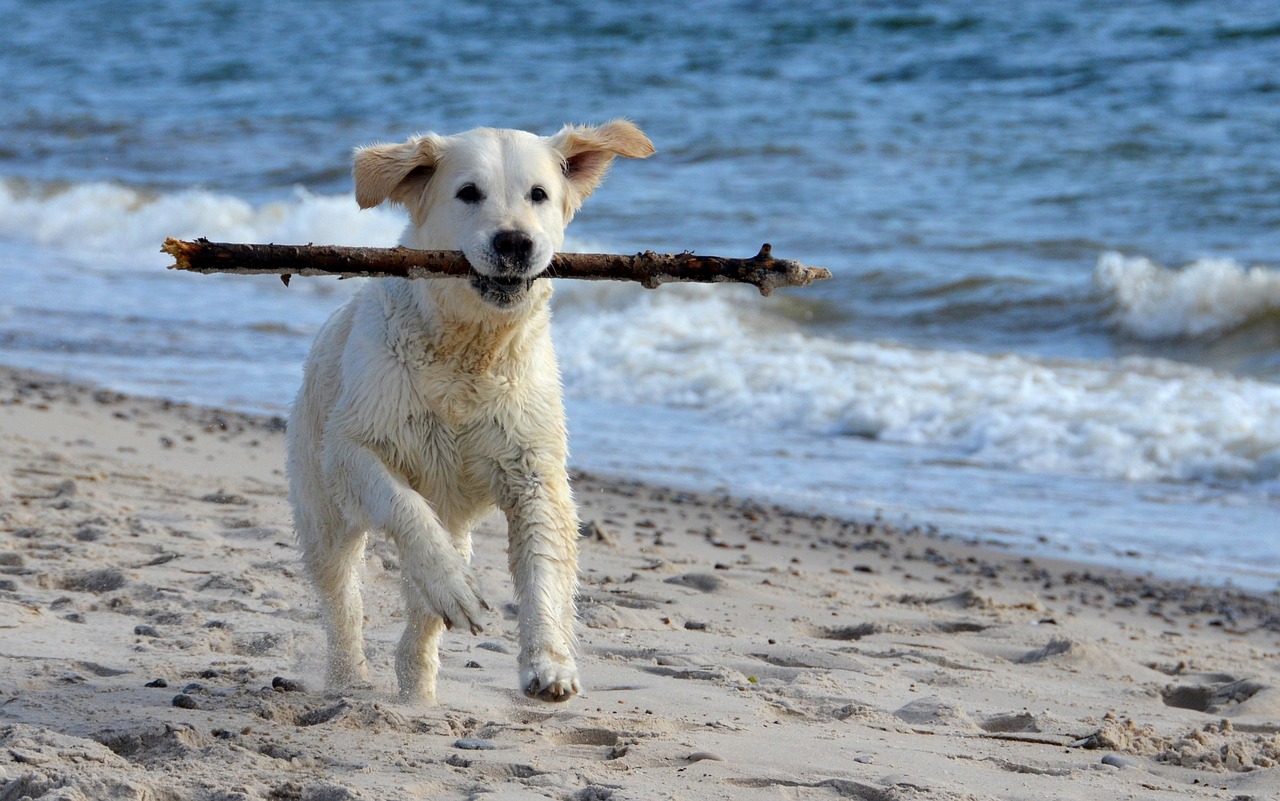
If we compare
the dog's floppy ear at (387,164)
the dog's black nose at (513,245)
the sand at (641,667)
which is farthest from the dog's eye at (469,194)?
the sand at (641,667)

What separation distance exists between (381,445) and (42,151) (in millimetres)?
24107

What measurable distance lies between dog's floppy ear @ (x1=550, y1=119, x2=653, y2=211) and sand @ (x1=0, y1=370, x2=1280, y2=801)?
1.77 meters

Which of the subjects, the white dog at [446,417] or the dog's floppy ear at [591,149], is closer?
the white dog at [446,417]

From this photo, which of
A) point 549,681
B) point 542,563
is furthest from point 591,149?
point 549,681

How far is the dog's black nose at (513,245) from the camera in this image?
4.67 metres

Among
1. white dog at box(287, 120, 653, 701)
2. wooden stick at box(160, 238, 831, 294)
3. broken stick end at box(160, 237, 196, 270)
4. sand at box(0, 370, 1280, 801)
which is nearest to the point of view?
sand at box(0, 370, 1280, 801)

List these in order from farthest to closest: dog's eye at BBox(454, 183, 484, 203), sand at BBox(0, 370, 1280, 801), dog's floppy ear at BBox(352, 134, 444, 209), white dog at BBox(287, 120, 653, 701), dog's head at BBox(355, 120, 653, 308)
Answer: dog's floppy ear at BBox(352, 134, 444, 209) → dog's eye at BBox(454, 183, 484, 203) → dog's head at BBox(355, 120, 653, 308) → white dog at BBox(287, 120, 653, 701) → sand at BBox(0, 370, 1280, 801)

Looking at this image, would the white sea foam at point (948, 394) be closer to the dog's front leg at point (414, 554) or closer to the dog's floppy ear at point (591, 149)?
the dog's floppy ear at point (591, 149)

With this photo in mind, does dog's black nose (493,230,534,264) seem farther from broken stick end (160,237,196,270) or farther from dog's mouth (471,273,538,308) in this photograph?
broken stick end (160,237,196,270)

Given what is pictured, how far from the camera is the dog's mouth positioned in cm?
474

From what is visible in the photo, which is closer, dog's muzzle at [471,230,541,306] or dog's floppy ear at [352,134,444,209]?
dog's muzzle at [471,230,541,306]

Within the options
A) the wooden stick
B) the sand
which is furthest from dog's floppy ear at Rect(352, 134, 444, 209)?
the sand

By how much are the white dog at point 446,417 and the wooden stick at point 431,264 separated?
0.13 meters

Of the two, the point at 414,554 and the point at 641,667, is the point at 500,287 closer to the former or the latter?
the point at 414,554
